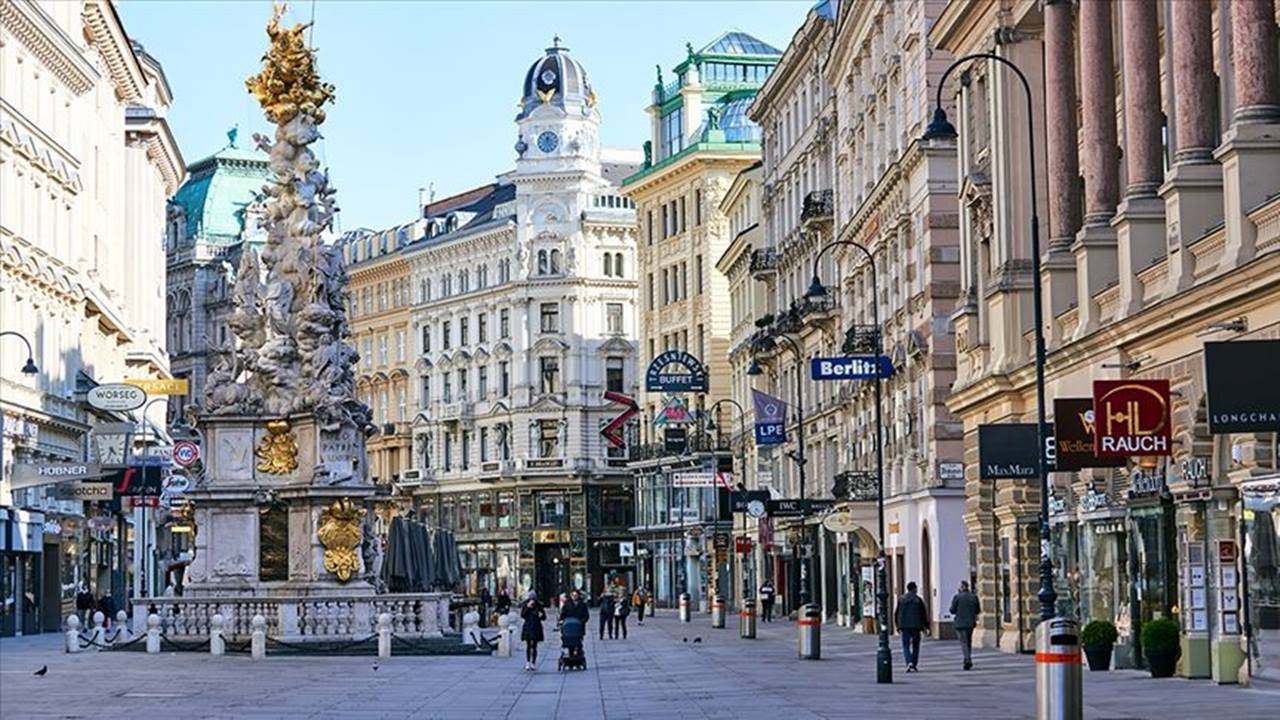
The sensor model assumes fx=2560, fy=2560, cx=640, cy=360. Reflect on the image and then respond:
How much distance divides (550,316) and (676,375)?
202 feet

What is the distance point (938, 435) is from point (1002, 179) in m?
12.6

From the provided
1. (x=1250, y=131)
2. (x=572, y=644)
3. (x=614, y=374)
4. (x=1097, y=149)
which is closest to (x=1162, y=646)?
(x=1250, y=131)

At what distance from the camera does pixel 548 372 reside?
517ft

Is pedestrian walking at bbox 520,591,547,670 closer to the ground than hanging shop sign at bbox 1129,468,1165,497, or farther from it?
closer to the ground

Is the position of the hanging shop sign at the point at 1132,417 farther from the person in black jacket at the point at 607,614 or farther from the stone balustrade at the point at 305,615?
the person in black jacket at the point at 607,614

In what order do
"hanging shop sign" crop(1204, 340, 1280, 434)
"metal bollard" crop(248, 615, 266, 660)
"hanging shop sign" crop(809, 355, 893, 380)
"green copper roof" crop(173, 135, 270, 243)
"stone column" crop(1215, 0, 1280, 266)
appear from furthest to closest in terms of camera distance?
"green copper roof" crop(173, 135, 270, 243)
"hanging shop sign" crop(809, 355, 893, 380)
"metal bollard" crop(248, 615, 266, 660)
"stone column" crop(1215, 0, 1280, 266)
"hanging shop sign" crop(1204, 340, 1280, 434)

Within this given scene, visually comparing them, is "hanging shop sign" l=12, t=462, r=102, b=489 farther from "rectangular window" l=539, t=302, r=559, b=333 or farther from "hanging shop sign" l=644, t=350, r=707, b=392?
"rectangular window" l=539, t=302, r=559, b=333

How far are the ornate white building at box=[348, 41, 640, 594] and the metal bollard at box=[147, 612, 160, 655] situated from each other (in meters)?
95.3

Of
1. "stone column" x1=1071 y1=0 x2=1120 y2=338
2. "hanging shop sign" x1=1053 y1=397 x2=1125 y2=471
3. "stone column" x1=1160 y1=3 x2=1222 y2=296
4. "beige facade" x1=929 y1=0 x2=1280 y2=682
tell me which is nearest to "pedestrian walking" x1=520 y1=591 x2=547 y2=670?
"beige facade" x1=929 y1=0 x2=1280 y2=682

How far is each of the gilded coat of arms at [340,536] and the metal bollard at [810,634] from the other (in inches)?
405

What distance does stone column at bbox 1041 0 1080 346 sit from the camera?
53.2 meters

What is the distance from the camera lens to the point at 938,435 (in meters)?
68.8

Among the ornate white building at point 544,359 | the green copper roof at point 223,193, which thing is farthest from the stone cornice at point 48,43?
the green copper roof at point 223,193

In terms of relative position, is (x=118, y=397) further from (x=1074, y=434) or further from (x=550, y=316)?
(x=550, y=316)
